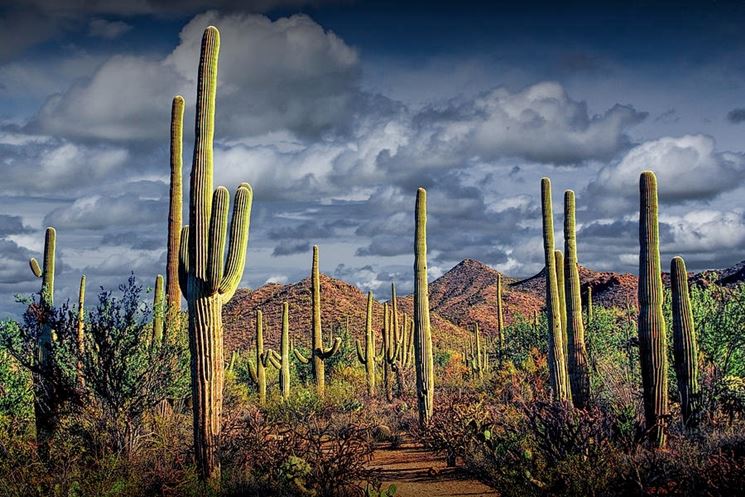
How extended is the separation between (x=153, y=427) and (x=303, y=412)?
8986mm

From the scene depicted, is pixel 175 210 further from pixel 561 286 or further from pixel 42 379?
pixel 561 286

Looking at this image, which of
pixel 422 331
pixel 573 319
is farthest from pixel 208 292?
pixel 573 319

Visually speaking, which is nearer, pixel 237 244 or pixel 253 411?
pixel 237 244

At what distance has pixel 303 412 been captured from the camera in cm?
2264

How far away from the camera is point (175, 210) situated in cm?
1584

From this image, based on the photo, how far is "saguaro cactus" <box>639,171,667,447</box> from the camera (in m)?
13.6

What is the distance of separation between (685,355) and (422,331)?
20.1ft

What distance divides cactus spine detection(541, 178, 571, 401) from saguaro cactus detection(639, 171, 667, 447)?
4.32 meters

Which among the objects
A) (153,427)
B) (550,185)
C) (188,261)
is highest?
(550,185)

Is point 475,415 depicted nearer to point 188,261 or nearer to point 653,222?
point 653,222

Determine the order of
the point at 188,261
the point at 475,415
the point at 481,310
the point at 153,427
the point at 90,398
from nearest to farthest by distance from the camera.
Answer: the point at 188,261
the point at 90,398
the point at 153,427
the point at 475,415
the point at 481,310

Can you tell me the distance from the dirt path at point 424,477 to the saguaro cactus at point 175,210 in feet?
17.9

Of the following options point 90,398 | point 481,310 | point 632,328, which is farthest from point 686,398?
point 481,310

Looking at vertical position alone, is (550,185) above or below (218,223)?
above
